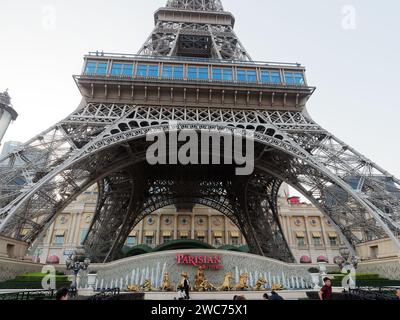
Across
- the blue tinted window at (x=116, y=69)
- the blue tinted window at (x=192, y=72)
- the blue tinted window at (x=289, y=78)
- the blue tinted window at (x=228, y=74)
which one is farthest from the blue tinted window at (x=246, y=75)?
the blue tinted window at (x=116, y=69)

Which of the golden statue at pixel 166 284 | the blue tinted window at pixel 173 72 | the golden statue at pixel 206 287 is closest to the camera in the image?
the golden statue at pixel 206 287

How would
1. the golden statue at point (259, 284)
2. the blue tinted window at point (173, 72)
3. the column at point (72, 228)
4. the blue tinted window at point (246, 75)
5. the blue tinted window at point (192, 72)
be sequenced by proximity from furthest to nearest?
the column at point (72, 228), the blue tinted window at point (246, 75), the blue tinted window at point (192, 72), the blue tinted window at point (173, 72), the golden statue at point (259, 284)

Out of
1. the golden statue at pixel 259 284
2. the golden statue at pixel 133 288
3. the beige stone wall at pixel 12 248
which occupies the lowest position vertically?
the golden statue at pixel 133 288

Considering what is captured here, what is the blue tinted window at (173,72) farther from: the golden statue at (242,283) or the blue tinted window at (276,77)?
the golden statue at (242,283)

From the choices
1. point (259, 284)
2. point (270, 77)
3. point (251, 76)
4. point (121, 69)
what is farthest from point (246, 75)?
point (259, 284)

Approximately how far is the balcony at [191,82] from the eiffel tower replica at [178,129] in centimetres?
8

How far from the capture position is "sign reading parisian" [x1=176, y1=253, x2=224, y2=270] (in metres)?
15.5

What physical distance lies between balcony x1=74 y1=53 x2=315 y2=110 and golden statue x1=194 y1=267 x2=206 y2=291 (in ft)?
42.2

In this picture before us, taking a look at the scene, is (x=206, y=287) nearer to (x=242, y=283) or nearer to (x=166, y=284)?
(x=242, y=283)

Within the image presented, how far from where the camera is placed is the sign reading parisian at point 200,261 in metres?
15.5

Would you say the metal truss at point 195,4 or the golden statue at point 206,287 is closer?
→ the golden statue at point 206,287

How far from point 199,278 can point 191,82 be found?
14.7 m

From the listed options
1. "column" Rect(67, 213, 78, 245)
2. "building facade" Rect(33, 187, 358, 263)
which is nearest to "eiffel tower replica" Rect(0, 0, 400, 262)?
"building facade" Rect(33, 187, 358, 263)

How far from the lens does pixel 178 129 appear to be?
728 inches
